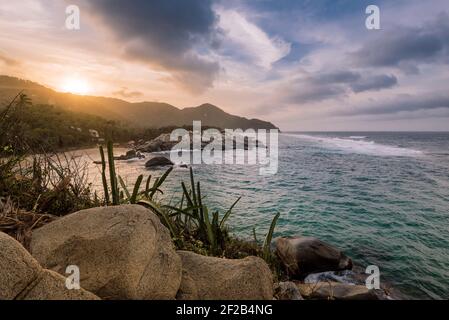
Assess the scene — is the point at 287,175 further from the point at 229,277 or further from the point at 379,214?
the point at 229,277

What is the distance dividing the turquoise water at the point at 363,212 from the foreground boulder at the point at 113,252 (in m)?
4.53

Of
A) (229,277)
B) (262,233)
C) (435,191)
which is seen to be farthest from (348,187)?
(229,277)

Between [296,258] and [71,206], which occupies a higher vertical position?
[71,206]

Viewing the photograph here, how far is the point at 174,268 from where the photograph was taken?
3639 millimetres

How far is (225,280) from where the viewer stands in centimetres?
387

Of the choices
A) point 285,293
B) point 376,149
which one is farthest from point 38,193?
point 376,149

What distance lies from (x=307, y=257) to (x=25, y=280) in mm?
9022

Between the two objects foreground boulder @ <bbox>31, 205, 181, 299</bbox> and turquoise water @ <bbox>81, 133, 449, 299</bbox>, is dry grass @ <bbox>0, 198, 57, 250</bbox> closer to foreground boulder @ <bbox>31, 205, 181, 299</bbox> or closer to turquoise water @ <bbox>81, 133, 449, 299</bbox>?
foreground boulder @ <bbox>31, 205, 181, 299</bbox>

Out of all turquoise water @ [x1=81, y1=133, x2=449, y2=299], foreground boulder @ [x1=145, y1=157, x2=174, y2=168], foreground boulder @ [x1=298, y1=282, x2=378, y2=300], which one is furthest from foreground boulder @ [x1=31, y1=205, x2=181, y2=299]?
foreground boulder @ [x1=145, y1=157, x2=174, y2=168]

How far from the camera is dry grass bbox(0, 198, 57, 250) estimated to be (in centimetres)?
340

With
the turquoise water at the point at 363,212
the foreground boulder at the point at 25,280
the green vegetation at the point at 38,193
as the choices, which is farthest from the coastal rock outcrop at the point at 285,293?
the turquoise water at the point at 363,212
